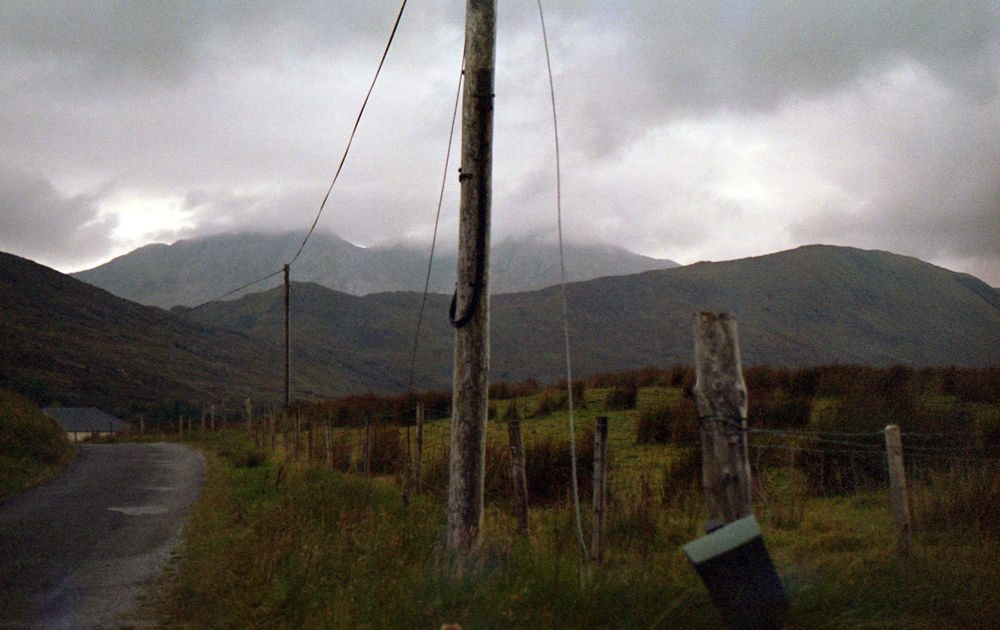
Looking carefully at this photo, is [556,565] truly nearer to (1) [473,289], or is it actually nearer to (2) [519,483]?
(2) [519,483]

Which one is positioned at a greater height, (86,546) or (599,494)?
(599,494)

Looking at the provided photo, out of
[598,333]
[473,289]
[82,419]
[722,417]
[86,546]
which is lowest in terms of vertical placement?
[86,546]

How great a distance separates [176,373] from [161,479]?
431 ft

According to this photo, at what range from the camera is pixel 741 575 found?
12.9 feet

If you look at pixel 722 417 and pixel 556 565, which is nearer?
pixel 722 417

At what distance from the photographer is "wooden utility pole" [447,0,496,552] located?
6.09 metres

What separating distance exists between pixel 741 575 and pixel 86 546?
7.59m

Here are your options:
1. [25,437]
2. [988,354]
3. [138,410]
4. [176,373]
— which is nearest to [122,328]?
[176,373]

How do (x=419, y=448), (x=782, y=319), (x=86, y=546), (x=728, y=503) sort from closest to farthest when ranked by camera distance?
(x=728, y=503) < (x=86, y=546) < (x=419, y=448) < (x=782, y=319)

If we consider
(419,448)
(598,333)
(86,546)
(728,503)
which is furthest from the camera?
(598,333)

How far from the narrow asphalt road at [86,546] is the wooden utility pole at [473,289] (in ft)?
8.52

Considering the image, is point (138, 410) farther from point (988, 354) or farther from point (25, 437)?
point (988, 354)

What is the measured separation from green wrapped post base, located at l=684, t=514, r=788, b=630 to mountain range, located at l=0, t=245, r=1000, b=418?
111 metres

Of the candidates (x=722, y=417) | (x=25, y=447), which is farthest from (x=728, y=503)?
(x=25, y=447)
